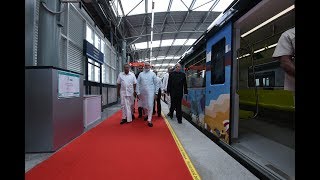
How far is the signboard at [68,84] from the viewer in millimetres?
4036

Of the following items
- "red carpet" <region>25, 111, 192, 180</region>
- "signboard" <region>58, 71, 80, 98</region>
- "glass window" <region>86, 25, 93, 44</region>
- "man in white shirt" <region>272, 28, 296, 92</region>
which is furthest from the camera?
"glass window" <region>86, 25, 93, 44</region>

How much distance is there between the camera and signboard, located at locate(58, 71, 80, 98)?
4.04 meters

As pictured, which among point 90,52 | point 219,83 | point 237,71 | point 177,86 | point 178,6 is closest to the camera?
point 219,83

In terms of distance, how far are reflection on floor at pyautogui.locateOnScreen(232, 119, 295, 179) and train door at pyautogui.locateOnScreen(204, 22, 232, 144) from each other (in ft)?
1.44

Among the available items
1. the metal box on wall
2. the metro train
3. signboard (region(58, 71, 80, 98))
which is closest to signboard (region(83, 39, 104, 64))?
the metro train

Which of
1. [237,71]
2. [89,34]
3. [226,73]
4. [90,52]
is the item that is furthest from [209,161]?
[89,34]

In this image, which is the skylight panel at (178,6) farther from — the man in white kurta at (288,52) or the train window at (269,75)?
the man in white kurta at (288,52)

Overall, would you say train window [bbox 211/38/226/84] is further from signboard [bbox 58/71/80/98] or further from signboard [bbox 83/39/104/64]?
signboard [bbox 83/39/104/64]

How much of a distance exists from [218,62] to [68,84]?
8.66ft

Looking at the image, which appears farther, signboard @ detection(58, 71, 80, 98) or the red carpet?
signboard @ detection(58, 71, 80, 98)

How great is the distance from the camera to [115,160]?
3.35m

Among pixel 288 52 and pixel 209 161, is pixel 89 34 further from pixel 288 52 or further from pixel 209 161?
pixel 288 52

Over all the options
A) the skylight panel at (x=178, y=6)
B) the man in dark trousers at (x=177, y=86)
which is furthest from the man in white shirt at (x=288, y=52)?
the skylight panel at (x=178, y=6)
